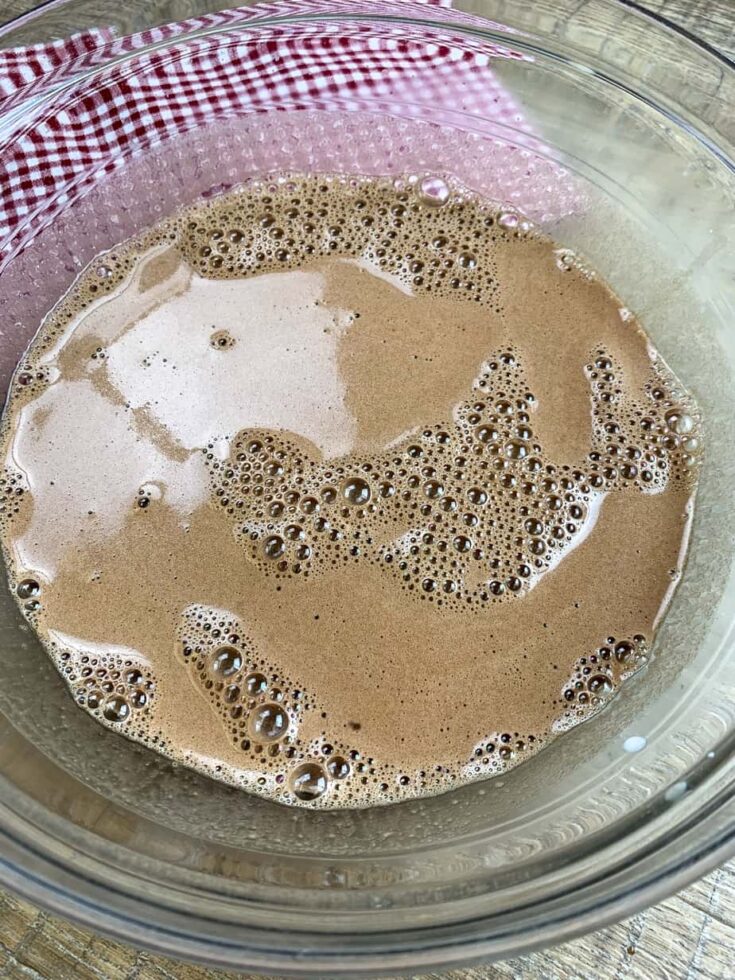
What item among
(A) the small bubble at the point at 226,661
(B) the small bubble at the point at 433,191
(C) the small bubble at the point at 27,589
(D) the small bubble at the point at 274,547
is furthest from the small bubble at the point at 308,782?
(B) the small bubble at the point at 433,191

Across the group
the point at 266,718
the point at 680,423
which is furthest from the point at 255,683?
the point at 680,423

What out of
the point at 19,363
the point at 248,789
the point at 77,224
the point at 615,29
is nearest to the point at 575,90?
the point at 615,29

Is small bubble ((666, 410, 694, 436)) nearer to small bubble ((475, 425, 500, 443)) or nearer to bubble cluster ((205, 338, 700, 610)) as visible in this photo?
bubble cluster ((205, 338, 700, 610))

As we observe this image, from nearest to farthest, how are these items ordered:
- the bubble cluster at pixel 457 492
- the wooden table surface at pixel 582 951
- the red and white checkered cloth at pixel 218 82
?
the wooden table surface at pixel 582 951
the bubble cluster at pixel 457 492
the red and white checkered cloth at pixel 218 82

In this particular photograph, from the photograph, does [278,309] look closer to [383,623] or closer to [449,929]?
[383,623]

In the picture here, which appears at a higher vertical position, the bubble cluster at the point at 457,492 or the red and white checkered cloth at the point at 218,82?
the red and white checkered cloth at the point at 218,82

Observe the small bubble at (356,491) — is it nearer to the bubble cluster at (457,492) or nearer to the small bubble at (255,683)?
the bubble cluster at (457,492)
